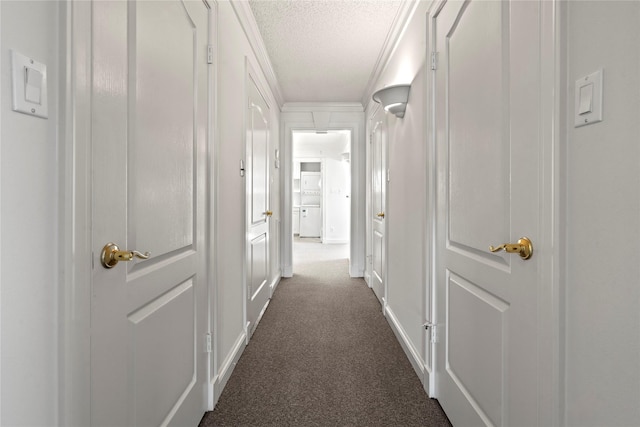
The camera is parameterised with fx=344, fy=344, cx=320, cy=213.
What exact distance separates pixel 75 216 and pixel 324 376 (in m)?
1.73

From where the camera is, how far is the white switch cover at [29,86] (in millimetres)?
609

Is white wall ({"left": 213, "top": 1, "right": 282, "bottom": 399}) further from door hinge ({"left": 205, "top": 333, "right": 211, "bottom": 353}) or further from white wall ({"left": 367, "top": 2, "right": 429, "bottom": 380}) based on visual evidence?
white wall ({"left": 367, "top": 2, "right": 429, "bottom": 380})

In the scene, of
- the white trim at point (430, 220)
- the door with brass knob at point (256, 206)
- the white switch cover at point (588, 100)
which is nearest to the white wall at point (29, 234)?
the white switch cover at point (588, 100)

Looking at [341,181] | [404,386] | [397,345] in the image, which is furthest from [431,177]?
[341,181]

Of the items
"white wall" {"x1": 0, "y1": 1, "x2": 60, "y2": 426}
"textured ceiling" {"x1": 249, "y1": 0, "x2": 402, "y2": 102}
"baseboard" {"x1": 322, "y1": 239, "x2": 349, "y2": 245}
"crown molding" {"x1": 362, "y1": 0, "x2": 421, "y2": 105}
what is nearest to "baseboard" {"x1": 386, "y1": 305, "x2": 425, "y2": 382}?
"white wall" {"x1": 0, "y1": 1, "x2": 60, "y2": 426}

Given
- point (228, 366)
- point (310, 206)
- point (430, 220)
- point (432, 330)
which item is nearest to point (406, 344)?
point (432, 330)

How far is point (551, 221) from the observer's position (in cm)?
89

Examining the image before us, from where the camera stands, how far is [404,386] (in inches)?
76.7

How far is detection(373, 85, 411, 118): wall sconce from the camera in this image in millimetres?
2326

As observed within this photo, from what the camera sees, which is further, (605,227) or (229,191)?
(229,191)

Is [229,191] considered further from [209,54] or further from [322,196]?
[322,196]

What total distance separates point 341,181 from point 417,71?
670 cm

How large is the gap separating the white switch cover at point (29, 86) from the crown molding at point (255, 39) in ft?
5.56

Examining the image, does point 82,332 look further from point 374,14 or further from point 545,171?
point 374,14
